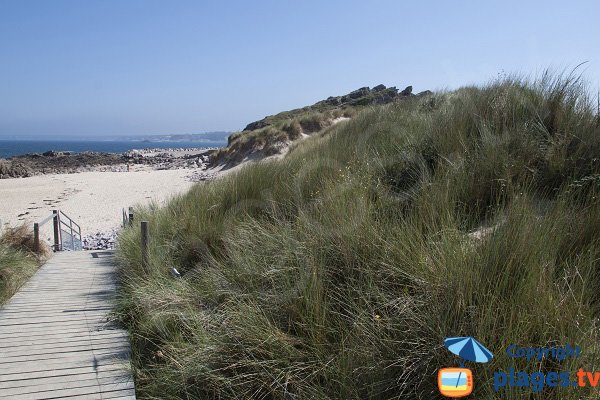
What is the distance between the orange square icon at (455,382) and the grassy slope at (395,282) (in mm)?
163

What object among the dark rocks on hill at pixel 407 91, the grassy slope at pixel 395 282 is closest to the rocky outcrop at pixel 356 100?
the dark rocks on hill at pixel 407 91

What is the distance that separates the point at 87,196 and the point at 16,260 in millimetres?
18866

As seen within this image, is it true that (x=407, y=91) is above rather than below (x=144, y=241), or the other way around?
above

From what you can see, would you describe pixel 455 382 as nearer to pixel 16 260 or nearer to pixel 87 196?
pixel 16 260

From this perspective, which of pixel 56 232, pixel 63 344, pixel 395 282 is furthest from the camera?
pixel 56 232

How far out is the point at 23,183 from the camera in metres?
31.5

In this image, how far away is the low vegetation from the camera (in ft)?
22.9

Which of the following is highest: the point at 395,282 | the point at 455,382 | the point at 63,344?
the point at 395,282

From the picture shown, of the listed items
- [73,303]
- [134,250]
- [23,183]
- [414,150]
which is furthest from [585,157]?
[23,183]

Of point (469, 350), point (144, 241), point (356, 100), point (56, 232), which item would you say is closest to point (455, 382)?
point (469, 350)

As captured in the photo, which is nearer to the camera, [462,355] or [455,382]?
[462,355]

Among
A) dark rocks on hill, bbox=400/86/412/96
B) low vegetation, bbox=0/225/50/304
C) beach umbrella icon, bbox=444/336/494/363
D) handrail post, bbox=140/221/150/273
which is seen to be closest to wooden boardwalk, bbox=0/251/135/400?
low vegetation, bbox=0/225/50/304

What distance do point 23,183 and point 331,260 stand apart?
1361 inches

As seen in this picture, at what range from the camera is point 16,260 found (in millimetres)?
7754
